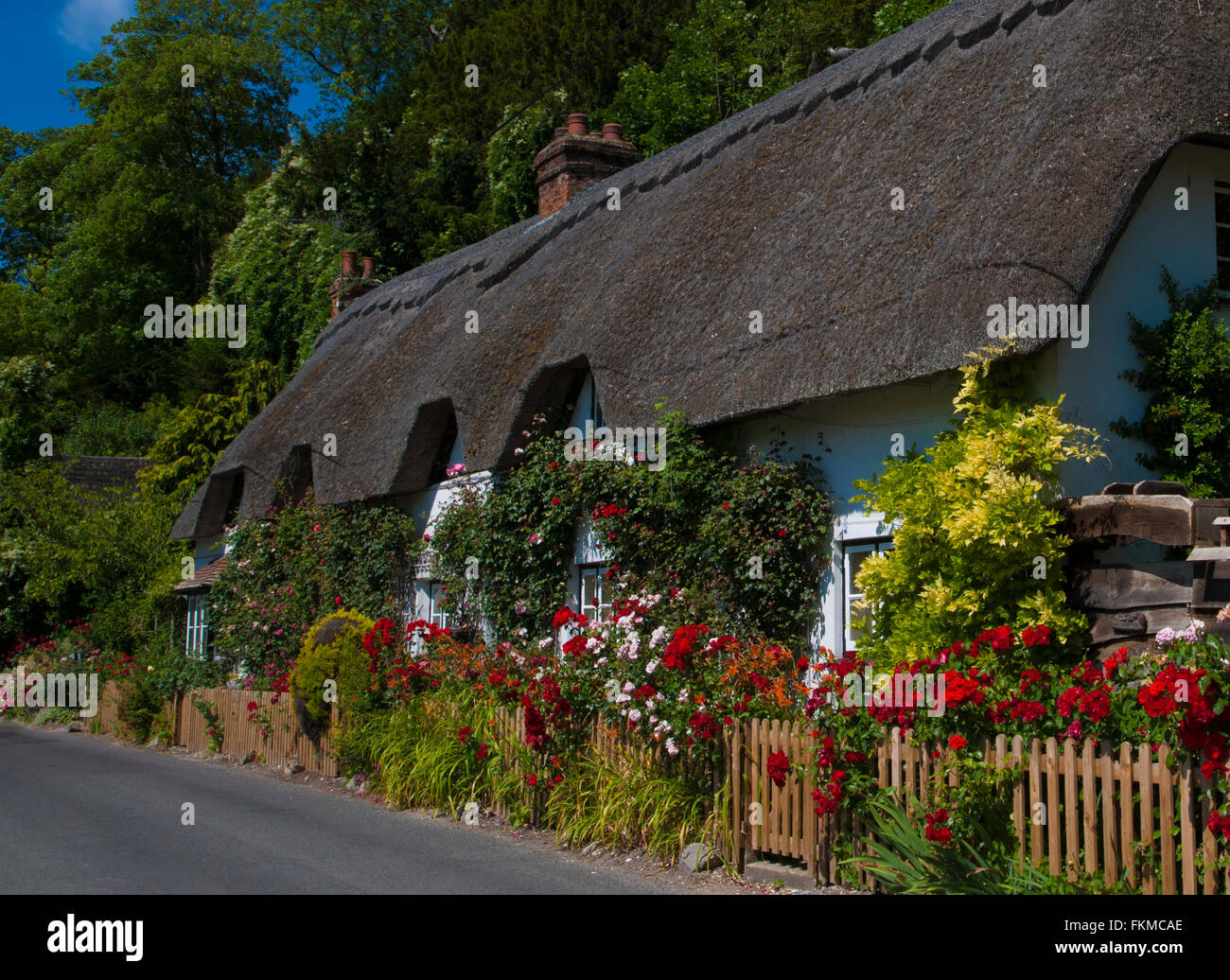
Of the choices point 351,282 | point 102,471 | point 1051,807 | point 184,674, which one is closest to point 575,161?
point 351,282

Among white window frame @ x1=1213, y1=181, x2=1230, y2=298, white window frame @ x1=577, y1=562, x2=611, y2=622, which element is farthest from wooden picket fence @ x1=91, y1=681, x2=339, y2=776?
white window frame @ x1=1213, y1=181, x2=1230, y2=298

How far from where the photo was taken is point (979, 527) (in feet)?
24.7

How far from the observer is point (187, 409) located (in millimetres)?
28609

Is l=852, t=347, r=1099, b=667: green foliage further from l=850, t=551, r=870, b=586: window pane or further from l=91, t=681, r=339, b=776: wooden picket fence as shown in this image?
l=91, t=681, r=339, b=776: wooden picket fence

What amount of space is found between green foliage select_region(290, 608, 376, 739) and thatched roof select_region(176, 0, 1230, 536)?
214cm

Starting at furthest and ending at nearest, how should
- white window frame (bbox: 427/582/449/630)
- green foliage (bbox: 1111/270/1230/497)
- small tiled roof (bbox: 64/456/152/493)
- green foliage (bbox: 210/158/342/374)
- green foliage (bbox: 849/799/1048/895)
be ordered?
small tiled roof (bbox: 64/456/152/493) → green foliage (bbox: 210/158/342/374) → white window frame (bbox: 427/582/449/630) → green foliage (bbox: 1111/270/1230/497) → green foliage (bbox: 849/799/1048/895)

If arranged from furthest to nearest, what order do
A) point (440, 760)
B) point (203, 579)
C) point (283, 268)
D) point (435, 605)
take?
1. point (283, 268)
2. point (203, 579)
3. point (435, 605)
4. point (440, 760)

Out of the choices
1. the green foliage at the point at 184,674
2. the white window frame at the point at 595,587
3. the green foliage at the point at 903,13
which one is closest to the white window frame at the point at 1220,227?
the white window frame at the point at 595,587

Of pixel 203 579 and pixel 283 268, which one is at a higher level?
pixel 283 268

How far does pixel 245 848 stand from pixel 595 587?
4.41 metres

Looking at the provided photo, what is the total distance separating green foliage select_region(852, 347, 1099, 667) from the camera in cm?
755

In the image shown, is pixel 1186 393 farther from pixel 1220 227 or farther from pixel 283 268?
pixel 283 268

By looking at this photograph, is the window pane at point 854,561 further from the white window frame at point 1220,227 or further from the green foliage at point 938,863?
the white window frame at point 1220,227
